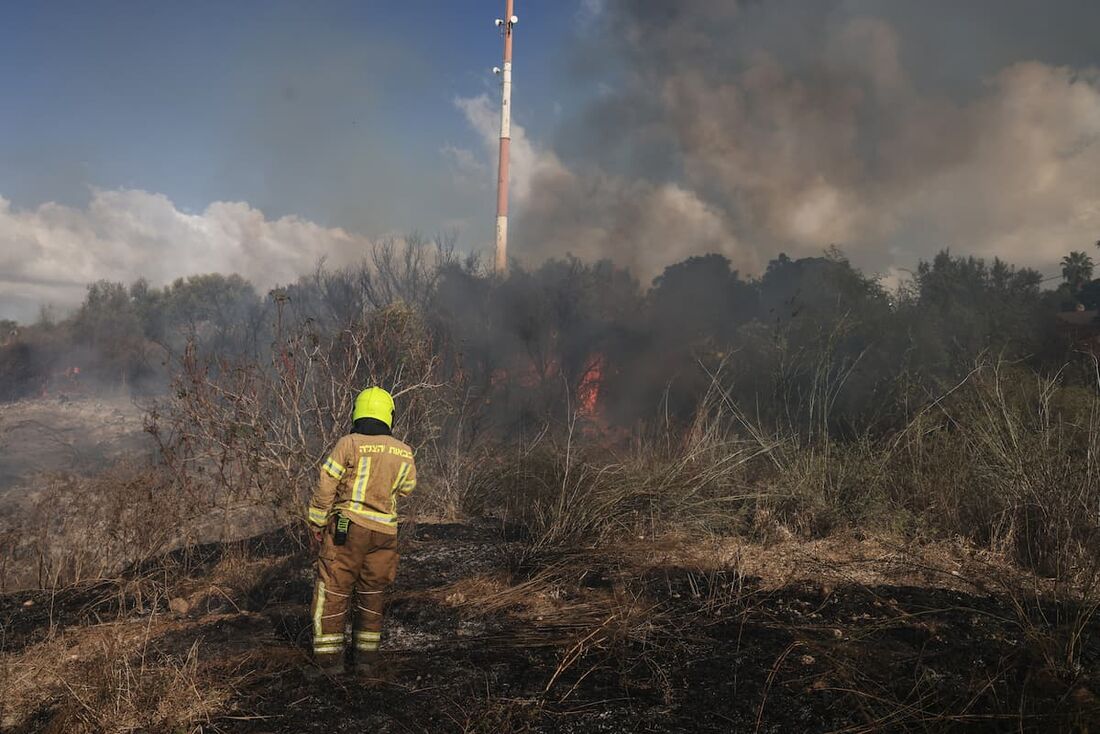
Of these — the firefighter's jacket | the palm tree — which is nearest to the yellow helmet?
the firefighter's jacket

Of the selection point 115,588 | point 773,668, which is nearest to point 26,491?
point 115,588

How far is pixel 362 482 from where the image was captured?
4078 mm

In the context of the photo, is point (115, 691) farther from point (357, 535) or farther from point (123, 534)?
point (123, 534)

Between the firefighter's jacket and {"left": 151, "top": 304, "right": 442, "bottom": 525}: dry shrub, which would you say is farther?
{"left": 151, "top": 304, "right": 442, "bottom": 525}: dry shrub

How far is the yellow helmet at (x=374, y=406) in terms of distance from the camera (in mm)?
4250

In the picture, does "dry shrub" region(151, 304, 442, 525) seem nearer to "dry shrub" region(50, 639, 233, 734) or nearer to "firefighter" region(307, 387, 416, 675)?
"firefighter" region(307, 387, 416, 675)

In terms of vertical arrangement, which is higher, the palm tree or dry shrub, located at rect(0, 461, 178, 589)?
the palm tree

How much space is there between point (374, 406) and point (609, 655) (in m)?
2.03

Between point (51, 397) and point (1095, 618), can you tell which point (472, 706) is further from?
point (51, 397)

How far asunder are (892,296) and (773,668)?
1552cm

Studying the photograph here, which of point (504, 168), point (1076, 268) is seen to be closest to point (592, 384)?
point (504, 168)

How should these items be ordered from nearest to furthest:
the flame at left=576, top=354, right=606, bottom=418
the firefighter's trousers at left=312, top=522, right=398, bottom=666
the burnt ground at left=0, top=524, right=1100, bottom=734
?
1. the burnt ground at left=0, top=524, right=1100, bottom=734
2. the firefighter's trousers at left=312, top=522, right=398, bottom=666
3. the flame at left=576, top=354, right=606, bottom=418

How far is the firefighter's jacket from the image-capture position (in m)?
3.98

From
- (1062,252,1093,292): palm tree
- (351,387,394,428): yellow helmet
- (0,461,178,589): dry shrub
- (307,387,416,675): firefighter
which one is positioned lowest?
(0,461,178,589): dry shrub
